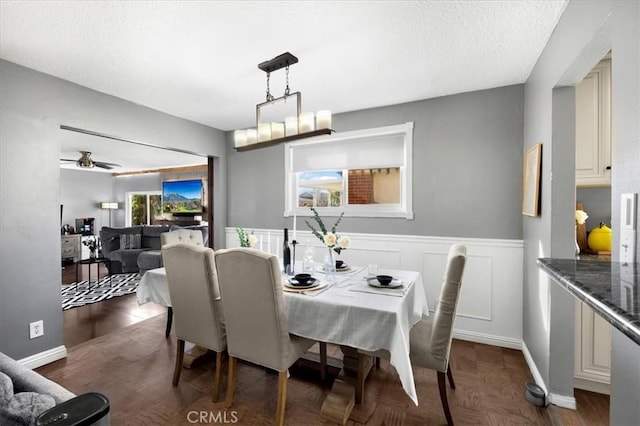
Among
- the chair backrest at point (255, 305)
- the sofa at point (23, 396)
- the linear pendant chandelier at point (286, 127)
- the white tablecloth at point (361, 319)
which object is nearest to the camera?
the sofa at point (23, 396)

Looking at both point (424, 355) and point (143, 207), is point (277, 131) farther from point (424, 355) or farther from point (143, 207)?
point (143, 207)

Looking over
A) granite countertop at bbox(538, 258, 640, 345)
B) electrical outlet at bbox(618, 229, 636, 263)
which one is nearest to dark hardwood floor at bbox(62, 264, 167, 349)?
granite countertop at bbox(538, 258, 640, 345)

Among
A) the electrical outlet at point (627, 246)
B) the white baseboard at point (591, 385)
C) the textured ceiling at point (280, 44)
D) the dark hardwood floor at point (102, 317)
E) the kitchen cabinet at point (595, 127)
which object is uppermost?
the textured ceiling at point (280, 44)

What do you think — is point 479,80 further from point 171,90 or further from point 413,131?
point 171,90

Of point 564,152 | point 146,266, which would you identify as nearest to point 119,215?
point 146,266

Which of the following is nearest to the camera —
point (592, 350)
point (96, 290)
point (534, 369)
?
point (592, 350)

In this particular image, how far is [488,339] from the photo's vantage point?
2867 mm

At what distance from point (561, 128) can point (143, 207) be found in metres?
9.72

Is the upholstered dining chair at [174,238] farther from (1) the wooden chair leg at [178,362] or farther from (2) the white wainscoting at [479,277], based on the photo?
(2) the white wainscoting at [479,277]

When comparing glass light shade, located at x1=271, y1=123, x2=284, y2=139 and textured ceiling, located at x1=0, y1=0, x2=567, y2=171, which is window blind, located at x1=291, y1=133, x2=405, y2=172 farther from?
glass light shade, located at x1=271, y1=123, x2=284, y2=139

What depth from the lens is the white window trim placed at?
3230mm

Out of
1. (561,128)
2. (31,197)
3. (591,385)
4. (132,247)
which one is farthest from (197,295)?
(132,247)

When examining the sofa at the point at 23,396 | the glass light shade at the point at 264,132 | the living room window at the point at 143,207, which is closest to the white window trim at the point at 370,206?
the glass light shade at the point at 264,132

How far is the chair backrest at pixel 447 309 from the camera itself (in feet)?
5.42
